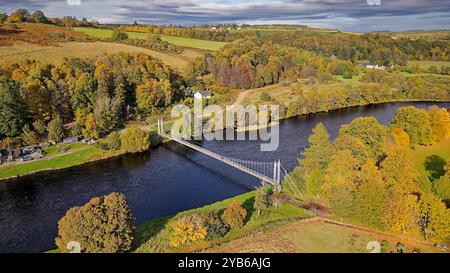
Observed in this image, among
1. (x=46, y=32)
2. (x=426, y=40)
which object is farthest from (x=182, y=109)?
(x=426, y=40)

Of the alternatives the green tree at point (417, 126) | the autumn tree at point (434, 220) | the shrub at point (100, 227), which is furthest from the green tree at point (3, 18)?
the autumn tree at point (434, 220)

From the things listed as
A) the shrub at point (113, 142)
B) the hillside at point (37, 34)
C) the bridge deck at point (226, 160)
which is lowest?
the bridge deck at point (226, 160)

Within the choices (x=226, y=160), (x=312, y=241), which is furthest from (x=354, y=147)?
(x=226, y=160)

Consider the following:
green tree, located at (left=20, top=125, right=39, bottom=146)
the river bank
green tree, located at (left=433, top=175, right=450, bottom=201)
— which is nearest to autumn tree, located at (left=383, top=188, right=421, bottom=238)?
green tree, located at (left=433, top=175, right=450, bottom=201)

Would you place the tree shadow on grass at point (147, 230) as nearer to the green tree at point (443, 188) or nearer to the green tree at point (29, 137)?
the green tree at point (443, 188)

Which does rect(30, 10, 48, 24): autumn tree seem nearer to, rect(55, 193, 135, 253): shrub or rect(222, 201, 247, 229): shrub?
rect(55, 193, 135, 253): shrub
